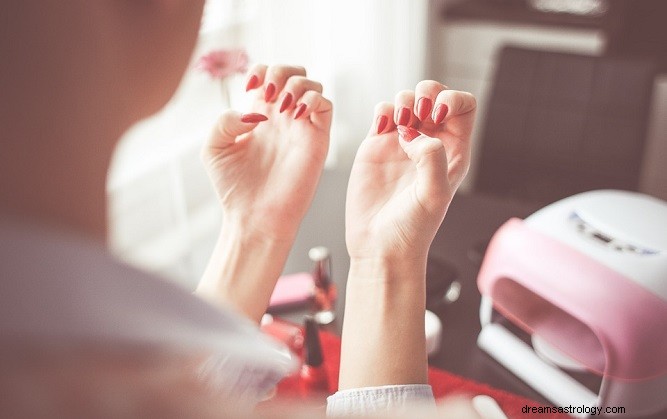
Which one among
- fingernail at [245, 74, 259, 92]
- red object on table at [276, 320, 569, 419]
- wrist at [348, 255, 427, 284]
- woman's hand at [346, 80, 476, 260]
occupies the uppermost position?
fingernail at [245, 74, 259, 92]

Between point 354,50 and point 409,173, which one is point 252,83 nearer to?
point 409,173

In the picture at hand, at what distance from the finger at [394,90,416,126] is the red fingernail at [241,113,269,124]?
0.21 metres

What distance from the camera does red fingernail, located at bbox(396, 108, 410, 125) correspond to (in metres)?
0.77

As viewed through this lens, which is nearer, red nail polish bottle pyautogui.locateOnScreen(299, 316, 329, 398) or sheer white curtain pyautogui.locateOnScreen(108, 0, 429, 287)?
red nail polish bottle pyautogui.locateOnScreen(299, 316, 329, 398)

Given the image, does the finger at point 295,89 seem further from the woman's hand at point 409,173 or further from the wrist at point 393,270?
the wrist at point 393,270

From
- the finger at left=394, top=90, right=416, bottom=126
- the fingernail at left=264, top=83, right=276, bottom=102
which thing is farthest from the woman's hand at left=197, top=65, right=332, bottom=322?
the finger at left=394, top=90, right=416, bottom=126

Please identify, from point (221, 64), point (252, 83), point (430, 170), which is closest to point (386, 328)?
point (430, 170)

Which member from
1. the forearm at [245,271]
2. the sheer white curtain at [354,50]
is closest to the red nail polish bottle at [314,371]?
the forearm at [245,271]

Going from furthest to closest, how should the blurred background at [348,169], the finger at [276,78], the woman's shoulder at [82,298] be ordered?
the blurred background at [348,169] < the finger at [276,78] < the woman's shoulder at [82,298]

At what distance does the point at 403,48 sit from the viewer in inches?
102

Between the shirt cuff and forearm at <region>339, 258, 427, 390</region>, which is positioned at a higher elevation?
forearm at <region>339, 258, 427, 390</region>

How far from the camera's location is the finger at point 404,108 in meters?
0.77

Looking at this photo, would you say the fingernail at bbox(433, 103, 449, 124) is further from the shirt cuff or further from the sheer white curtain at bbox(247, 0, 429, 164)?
the sheer white curtain at bbox(247, 0, 429, 164)

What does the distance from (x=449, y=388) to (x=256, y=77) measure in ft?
1.81
